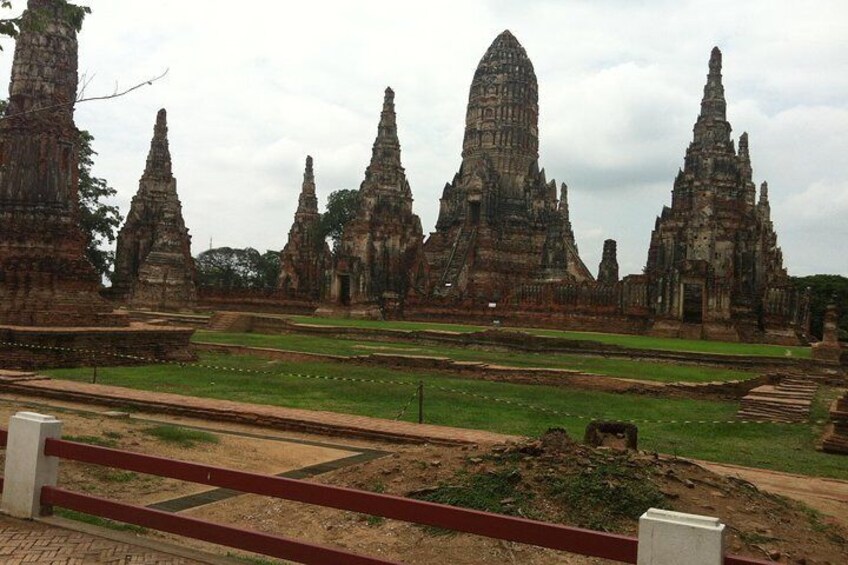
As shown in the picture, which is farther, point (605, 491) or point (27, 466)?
point (605, 491)

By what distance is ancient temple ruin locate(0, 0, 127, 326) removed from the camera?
18.8 meters

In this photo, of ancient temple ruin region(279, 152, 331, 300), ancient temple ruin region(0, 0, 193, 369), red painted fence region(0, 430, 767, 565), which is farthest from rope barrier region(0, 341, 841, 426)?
ancient temple ruin region(279, 152, 331, 300)

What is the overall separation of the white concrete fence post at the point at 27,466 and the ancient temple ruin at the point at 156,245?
121 feet

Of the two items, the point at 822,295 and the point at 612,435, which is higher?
the point at 822,295

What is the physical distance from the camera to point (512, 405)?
44.3ft

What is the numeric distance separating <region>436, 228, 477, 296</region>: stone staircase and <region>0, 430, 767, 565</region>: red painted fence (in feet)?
137

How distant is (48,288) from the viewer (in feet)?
61.2

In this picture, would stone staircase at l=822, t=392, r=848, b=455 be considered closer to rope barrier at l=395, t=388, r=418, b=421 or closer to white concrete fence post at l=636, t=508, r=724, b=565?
rope barrier at l=395, t=388, r=418, b=421

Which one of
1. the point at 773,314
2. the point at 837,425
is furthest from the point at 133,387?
the point at 773,314

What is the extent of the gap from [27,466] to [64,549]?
0.88 metres

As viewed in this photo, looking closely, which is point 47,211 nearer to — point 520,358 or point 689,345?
point 520,358

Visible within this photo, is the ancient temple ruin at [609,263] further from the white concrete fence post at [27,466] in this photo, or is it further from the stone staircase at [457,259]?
the white concrete fence post at [27,466]

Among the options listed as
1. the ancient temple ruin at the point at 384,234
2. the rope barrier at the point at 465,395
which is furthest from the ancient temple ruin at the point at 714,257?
the rope barrier at the point at 465,395

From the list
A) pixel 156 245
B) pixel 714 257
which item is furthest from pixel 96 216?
pixel 714 257
